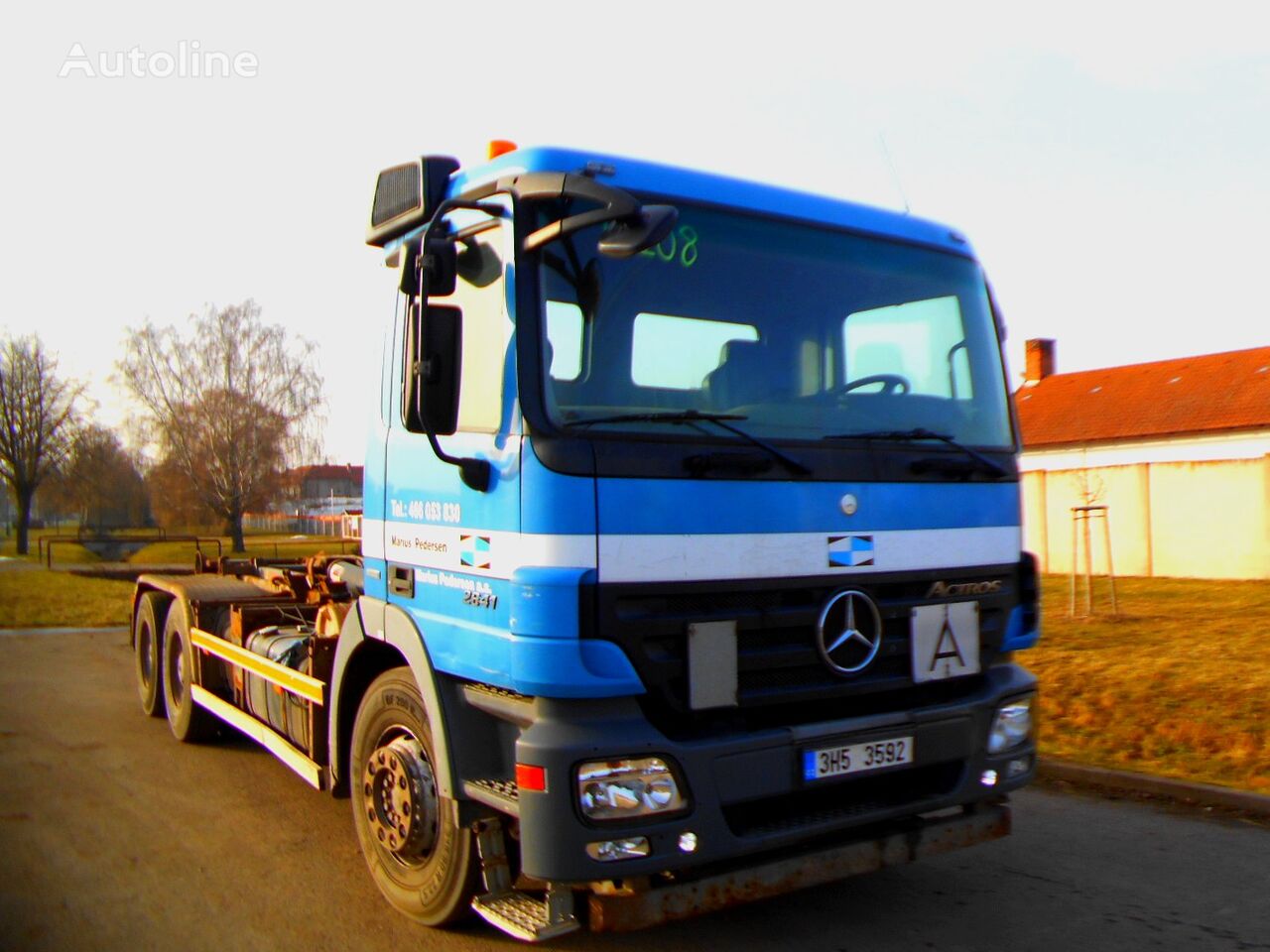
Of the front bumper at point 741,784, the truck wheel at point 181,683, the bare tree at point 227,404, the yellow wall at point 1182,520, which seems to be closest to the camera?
the front bumper at point 741,784

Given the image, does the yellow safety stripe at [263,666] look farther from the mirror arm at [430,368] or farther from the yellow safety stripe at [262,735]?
the mirror arm at [430,368]

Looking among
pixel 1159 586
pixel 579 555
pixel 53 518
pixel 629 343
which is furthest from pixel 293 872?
pixel 53 518

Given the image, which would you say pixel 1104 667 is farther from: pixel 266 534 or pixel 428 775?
pixel 266 534

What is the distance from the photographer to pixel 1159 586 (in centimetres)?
1992

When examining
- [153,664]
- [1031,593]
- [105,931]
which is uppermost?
[1031,593]

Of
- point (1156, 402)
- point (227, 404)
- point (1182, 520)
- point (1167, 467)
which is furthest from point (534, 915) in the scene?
point (227, 404)

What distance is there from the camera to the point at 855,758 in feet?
13.1

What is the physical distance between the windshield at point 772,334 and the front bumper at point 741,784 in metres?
0.99

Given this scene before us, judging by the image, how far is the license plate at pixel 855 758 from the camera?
3.88 m

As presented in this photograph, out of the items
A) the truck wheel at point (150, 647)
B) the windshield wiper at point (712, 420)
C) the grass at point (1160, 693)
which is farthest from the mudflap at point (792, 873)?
the truck wheel at point (150, 647)

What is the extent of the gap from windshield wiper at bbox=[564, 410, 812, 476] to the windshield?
1 cm

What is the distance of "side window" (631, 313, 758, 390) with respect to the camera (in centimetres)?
393

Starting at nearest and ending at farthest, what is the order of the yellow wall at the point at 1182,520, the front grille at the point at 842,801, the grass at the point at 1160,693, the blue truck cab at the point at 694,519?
the blue truck cab at the point at 694,519
the front grille at the point at 842,801
the grass at the point at 1160,693
the yellow wall at the point at 1182,520

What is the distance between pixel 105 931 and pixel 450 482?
7.33 feet
